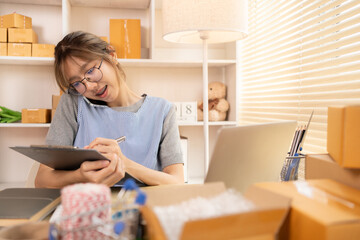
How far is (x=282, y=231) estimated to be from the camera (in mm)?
563

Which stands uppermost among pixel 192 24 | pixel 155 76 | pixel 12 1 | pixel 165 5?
pixel 12 1

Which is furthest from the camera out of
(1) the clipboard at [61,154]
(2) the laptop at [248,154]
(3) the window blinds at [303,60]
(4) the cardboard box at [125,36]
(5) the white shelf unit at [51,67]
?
(5) the white shelf unit at [51,67]

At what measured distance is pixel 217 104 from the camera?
251cm

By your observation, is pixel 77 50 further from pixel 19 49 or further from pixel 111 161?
pixel 19 49

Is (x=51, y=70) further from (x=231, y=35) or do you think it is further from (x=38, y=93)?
(x=231, y=35)

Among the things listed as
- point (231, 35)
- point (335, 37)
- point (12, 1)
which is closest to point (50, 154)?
point (335, 37)

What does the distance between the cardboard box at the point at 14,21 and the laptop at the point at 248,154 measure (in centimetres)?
202

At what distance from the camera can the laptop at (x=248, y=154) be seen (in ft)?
2.08

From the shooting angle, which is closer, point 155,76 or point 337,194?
point 337,194

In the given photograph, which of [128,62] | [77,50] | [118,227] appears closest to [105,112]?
[77,50]

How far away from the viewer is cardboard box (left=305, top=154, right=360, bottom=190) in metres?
0.72

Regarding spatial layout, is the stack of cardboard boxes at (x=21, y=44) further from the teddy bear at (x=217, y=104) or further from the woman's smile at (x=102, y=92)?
the teddy bear at (x=217, y=104)

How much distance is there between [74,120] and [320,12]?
1231 millimetres

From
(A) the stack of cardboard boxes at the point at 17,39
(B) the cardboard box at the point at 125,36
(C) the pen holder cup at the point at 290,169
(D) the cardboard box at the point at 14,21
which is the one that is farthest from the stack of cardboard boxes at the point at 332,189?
(D) the cardboard box at the point at 14,21
